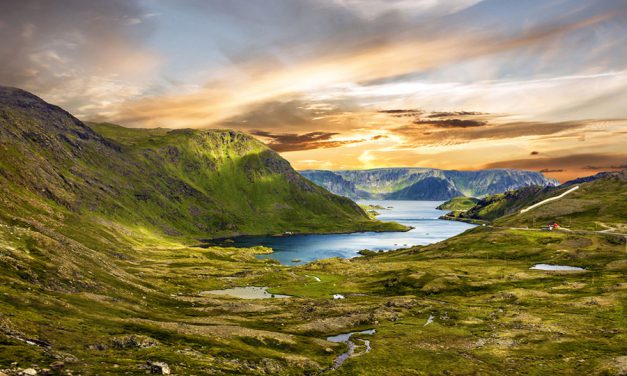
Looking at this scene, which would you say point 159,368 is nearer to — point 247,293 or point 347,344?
point 347,344

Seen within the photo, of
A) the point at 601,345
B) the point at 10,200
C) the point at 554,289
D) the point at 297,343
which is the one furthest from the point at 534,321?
the point at 10,200

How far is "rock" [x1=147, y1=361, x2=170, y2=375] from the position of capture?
2212 inches

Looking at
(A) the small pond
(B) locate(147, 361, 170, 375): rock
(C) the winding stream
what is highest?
(B) locate(147, 361, 170, 375): rock

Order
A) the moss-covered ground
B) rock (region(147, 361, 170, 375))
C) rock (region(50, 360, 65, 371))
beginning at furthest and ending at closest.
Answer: the moss-covered ground < rock (region(147, 361, 170, 375)) < rock (region(50, 360, 65, 371))

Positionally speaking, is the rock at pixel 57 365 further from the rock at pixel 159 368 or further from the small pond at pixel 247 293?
the small pond at pixel 247 293

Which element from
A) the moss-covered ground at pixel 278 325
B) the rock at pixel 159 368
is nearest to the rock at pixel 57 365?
the moss-covered ground at pixel 278 325

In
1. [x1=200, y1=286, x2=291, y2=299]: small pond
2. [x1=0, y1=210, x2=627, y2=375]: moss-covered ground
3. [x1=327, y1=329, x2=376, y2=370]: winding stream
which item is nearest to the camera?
[x1=0, y1=210, x2=627, y2=375]: moss-covered ground

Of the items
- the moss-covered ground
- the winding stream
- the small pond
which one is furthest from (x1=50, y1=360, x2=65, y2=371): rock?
the small pond

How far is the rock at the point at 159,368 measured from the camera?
56.2 meters

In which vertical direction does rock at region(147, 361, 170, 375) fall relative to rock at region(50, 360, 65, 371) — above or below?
below

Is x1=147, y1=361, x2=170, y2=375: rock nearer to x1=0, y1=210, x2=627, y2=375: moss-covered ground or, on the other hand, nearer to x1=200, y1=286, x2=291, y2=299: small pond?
x1=0, y1=210, x2=627, y2=375: moss-covered ground

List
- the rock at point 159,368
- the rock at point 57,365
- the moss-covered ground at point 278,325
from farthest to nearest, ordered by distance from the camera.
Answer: the moss-covered ground at point 278,325 → the rock at point 159,368 → the rock at point 57,365

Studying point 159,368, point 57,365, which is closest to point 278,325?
point 159,368

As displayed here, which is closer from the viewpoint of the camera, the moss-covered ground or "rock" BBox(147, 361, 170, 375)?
"rock" BBox(147, 361, 170, 375)
